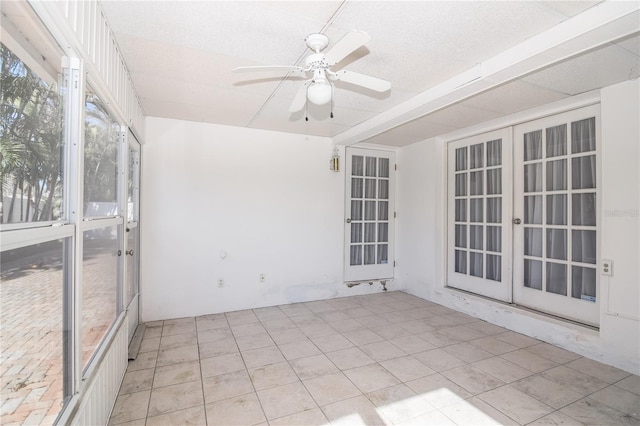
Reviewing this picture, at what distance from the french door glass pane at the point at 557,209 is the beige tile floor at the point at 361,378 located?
130cm

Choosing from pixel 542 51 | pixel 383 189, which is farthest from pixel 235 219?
pixel 542 51

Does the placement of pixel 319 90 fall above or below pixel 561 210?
above

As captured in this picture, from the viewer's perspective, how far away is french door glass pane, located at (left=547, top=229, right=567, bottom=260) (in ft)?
10.5

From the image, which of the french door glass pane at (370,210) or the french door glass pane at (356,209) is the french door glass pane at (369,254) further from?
the french door glass pane at (356,209)

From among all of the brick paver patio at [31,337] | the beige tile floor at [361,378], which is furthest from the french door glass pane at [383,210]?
the brick paver patio at [31,337]

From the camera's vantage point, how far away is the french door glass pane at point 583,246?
2.97 m

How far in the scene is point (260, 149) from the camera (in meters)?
4.29

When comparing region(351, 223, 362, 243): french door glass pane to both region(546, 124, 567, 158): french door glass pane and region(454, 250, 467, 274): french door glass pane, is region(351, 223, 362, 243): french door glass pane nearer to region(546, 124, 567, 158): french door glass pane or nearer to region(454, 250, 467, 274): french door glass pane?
region(454, 250, 467, 274): french door glass pane

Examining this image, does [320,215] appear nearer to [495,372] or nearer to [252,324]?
[252,324]

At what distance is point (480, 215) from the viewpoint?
411cm

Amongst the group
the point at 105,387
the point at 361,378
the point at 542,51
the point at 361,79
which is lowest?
the point at 361,378

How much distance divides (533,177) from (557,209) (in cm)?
45

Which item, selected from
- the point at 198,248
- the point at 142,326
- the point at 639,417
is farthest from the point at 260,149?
the point at 639,417

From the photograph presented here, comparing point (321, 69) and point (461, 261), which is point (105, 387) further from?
point (461, 261)
